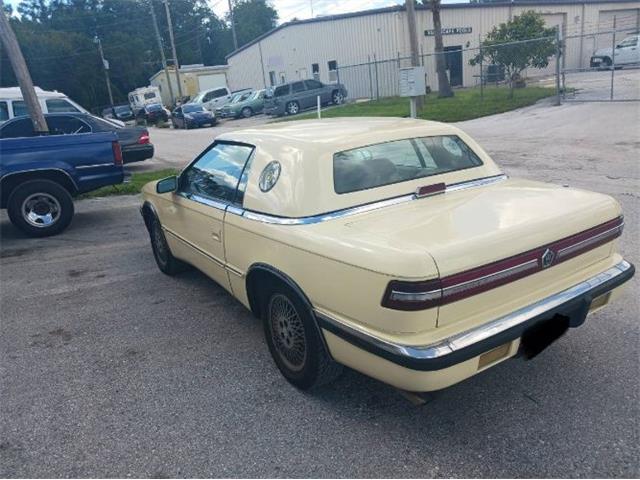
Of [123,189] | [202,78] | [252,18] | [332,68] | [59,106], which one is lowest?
[123,189]

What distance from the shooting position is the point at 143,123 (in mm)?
40219

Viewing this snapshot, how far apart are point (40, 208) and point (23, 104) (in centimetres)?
841

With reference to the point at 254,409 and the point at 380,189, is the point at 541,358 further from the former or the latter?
the point at 254,409

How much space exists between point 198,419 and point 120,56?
65.1 meters

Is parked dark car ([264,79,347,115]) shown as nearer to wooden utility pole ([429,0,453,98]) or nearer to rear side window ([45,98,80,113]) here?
wooden utility pole ([429,0,453,98])

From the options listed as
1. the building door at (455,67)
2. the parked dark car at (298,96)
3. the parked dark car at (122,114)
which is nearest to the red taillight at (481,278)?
the parked dark car at (298,96)

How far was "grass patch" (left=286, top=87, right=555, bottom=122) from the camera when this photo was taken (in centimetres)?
1844

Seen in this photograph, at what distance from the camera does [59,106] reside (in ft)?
47.6

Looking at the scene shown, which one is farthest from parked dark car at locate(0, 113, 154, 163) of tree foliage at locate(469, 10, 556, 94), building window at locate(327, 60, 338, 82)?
building window at locate(327, 60, 338, 82)

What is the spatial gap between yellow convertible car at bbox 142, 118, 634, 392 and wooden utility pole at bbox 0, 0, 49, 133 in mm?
7587

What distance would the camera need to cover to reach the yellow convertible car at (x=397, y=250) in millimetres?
2438

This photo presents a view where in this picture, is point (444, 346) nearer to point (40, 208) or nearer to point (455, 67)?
point (40, 208)

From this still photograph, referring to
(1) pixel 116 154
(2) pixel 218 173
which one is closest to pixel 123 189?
(1) pixel 116 154

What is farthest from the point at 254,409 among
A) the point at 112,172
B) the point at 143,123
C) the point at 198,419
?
the point at 143,123
